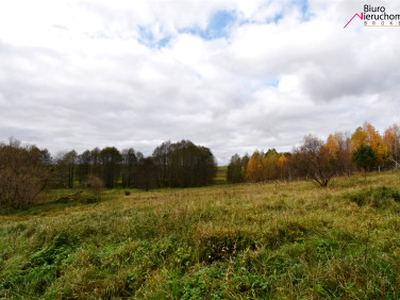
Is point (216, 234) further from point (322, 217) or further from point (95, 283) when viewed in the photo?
point (322, 217)

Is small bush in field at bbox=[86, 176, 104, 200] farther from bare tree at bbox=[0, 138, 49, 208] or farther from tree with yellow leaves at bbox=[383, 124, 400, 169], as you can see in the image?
tree with yellow leaves at bbox=[383, 124, 400, 169]

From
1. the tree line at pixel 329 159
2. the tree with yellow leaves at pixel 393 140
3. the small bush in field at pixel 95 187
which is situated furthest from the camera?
the tree with yellow leaves at pixel 393 140

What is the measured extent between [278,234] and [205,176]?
4644 cm

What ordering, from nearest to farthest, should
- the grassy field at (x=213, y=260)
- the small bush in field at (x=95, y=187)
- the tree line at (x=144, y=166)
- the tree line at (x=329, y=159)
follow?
the grassy field at (x=213, y=260)
the tree line at (x=329, y=159)
the small bush in field at (x=95, y=187)
the tree line at (x=144, y=166)

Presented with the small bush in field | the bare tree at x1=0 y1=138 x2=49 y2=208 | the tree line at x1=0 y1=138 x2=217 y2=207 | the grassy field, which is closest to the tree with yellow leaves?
the tree line at x1=0 y1=138 x2=217 y2=207

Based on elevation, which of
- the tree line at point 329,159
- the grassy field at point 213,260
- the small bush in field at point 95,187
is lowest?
the small bush in field at point 95,187

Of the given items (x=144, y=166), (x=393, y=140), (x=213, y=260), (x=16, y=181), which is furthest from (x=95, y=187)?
(x=393, y=140)

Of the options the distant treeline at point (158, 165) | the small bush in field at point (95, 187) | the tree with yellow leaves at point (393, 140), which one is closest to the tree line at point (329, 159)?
the tree with yellow leaves at point (393, 140)

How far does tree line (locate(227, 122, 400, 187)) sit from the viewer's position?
16828mm

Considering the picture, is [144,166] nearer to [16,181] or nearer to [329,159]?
[16,181]

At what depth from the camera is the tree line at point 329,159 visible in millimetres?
16828

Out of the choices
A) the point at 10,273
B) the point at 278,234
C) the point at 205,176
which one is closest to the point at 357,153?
the point at 205,176

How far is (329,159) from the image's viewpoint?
21906mm

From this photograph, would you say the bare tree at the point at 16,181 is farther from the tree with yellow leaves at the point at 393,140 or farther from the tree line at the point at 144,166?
the tree with yellow leaves at the point at 393,140
